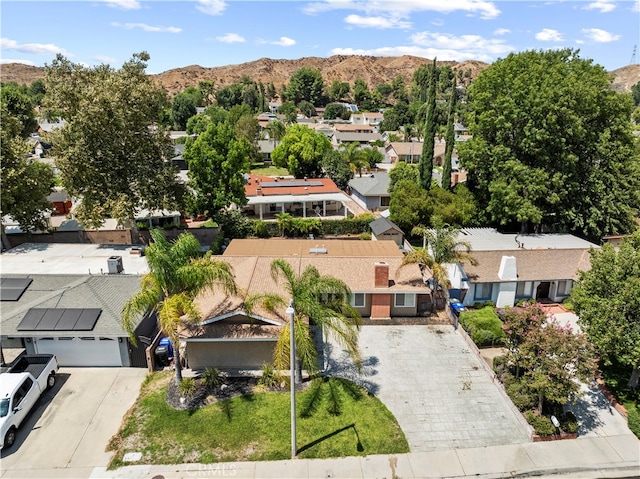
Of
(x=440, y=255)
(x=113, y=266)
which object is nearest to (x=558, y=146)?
(x=440, y=255)

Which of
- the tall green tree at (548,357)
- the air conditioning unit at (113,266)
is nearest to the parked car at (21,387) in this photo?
the air conditioning unit at (113,266)

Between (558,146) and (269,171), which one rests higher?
(558,146)

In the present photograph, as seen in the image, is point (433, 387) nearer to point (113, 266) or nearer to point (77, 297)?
point (77, 297)

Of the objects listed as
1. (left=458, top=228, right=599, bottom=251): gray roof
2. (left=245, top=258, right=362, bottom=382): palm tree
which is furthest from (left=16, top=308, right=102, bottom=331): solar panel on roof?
(left=458, top=228, right=599, bottom=251): gray roof

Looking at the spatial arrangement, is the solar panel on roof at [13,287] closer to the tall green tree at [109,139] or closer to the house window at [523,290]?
the tall green tree at [109,139]

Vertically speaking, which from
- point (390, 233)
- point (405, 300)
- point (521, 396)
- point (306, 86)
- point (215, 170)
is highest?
point (306, 86)
